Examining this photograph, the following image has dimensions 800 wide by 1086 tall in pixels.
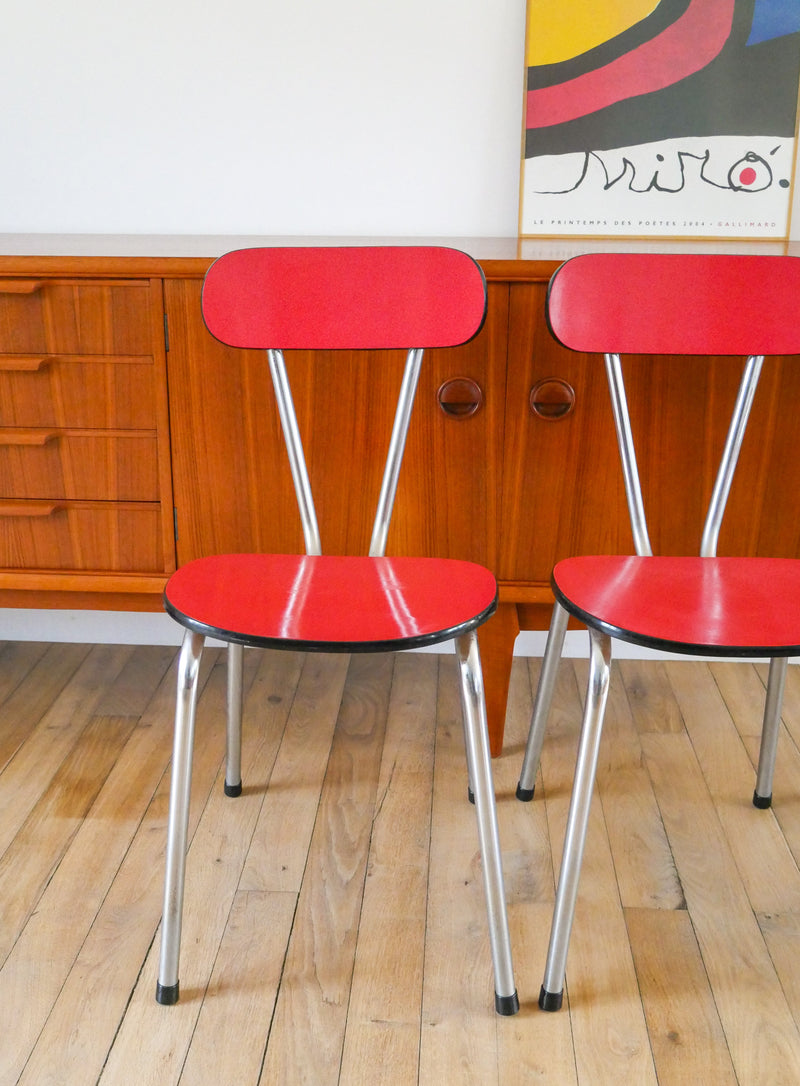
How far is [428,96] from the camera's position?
1.90 m

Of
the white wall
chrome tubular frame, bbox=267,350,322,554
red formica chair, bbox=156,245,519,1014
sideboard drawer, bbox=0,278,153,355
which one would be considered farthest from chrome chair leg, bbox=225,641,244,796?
the white wall

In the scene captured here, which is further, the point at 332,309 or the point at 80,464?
the point at 80,464

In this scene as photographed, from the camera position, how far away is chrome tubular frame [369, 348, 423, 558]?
144 cm

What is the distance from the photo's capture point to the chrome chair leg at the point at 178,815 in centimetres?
112

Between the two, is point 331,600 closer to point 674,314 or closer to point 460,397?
point 460,397

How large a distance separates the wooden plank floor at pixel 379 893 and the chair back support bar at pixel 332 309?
0.46 meters

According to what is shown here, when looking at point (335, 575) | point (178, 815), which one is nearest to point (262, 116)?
point (335, 575)

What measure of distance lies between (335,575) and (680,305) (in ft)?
2.08

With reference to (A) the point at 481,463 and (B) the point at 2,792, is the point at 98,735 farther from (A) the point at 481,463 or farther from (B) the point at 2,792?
→ (A) the point at 481,463

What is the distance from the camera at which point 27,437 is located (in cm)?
167

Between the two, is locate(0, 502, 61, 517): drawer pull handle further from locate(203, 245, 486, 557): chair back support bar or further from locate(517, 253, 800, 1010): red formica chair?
locate(517, 253, 800, 1010): red formica chair

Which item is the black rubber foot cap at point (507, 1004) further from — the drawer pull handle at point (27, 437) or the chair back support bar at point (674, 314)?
the drawer pull handle at point (27, 437)

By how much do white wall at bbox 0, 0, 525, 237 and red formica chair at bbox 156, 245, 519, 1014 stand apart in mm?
537

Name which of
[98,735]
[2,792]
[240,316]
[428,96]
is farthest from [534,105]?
[2,792]
